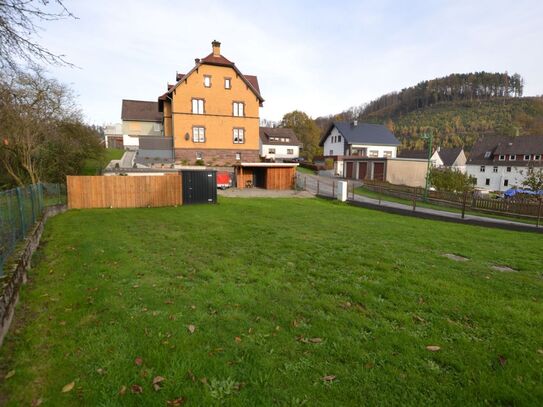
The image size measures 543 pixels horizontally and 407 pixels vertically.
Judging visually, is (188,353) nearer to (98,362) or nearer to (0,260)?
(98,362)

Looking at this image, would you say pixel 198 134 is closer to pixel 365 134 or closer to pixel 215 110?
pixel 215 110

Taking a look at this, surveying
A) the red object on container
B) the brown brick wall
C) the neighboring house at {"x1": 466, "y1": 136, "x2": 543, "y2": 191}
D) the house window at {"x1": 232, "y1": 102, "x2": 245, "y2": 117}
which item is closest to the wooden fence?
the red object on container

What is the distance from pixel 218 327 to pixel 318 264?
3.30 m

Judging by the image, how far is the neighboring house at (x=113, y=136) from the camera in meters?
61.8

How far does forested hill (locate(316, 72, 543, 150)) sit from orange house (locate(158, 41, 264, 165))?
74.2 meters

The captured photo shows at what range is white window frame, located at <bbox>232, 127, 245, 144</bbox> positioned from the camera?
1487 inches

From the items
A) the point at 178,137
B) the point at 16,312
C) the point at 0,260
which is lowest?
the point at 16,312

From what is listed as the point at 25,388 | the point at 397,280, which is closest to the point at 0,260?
the point at 25,388

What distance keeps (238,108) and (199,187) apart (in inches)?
821

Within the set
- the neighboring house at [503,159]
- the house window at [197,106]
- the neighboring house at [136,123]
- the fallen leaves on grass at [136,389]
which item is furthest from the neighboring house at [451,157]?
the fallen leaves on grass at [136,389]

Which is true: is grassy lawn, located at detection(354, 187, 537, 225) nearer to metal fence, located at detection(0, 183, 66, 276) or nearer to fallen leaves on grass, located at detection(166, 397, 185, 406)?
fallen leaves on grass, located at detection(166, 397, 185, 406)

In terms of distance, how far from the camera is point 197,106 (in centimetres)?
3591

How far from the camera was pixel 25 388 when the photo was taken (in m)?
3.15

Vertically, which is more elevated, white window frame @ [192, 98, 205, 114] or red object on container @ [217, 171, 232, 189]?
white window frame @ [192, 98, 205, 114]
